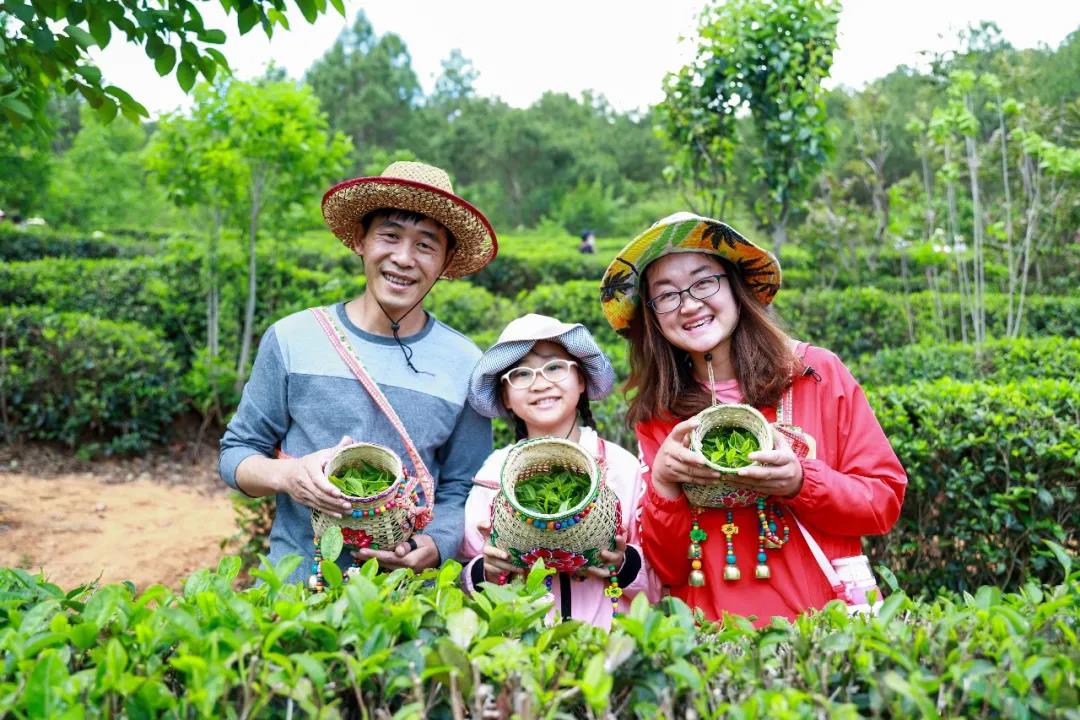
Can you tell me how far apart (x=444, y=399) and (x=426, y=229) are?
54 cm

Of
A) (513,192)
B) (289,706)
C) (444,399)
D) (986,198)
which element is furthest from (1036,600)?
(513,192)

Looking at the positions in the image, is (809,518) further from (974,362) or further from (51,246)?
(51,246)

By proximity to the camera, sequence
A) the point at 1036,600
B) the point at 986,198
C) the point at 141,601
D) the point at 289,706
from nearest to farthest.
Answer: the point at 289,706, the point at 141,601, the point at 1036,600, the point at 986,198

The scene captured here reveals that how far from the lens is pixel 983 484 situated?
10.6 ft

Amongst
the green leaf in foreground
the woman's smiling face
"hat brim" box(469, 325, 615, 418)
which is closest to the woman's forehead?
the woman's smiling face

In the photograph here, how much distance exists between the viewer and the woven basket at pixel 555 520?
1.91 meters

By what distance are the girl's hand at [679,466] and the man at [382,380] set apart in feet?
2.24

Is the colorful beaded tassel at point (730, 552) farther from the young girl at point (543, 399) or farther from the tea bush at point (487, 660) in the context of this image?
the tea bush at point (487, 660)

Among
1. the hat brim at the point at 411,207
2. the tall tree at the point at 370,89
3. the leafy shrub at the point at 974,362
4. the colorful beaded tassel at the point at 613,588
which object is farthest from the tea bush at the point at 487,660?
the tall tree at the point at 370,89

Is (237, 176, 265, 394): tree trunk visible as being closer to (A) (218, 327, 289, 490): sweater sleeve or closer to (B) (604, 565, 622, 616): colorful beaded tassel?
(A) (218, 327, 289, 490): sweater sleeve

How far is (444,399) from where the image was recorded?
2.46 metres

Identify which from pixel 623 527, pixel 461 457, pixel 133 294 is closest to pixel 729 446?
pixel 623 527

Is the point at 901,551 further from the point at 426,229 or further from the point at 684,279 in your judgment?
the point at 426,229

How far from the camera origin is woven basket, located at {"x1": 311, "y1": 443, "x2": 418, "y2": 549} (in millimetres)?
2029
